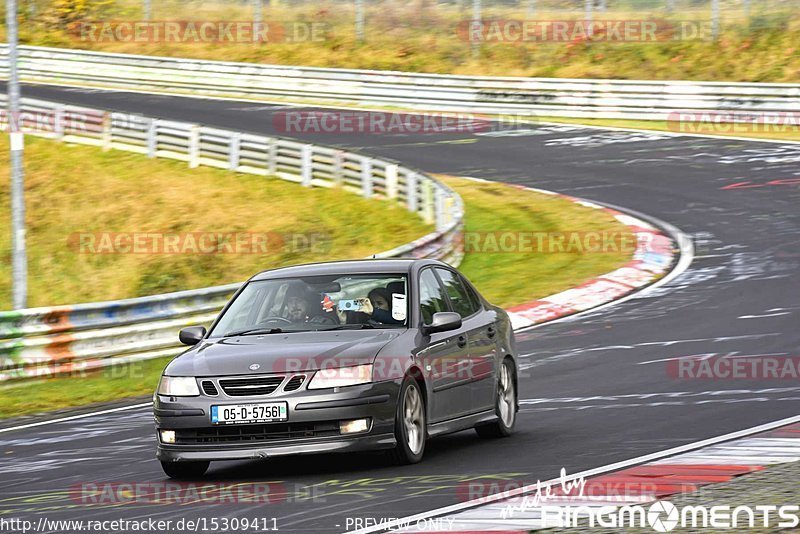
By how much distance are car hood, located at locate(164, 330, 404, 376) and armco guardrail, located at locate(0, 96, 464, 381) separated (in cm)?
675

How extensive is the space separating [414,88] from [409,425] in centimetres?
3072

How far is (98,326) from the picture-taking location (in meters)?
16.2

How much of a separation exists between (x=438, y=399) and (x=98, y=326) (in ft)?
24.6

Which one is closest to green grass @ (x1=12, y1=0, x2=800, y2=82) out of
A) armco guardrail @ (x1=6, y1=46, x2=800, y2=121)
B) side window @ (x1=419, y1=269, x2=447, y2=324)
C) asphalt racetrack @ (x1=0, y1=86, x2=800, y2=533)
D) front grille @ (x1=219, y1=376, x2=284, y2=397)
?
armco guardrail @ (x1=6, y1=46, x2=800, y2=121)

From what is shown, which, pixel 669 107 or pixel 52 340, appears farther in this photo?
pixel 669 107

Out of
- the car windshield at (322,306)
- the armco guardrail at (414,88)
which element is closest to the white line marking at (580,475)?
the car windshield at (322,306)

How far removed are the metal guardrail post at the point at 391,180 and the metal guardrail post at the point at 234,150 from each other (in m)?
4.75

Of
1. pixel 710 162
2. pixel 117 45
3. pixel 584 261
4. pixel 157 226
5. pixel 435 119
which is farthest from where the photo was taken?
pixel 117 45

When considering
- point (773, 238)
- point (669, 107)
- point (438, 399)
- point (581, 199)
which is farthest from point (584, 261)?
point (669, 107)

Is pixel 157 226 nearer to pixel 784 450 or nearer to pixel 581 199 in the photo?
pixel 581 199

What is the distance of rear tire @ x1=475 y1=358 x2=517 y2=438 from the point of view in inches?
419

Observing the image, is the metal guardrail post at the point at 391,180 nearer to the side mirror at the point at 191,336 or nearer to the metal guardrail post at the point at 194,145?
the metal guardrail post at the point at 194,145

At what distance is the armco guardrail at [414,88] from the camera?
112ft

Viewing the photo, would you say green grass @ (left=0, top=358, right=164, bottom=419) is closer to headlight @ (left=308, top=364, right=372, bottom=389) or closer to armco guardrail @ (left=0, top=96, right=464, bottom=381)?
armco guardrail @ (left=0, top=96, right=464, bottom=381)
